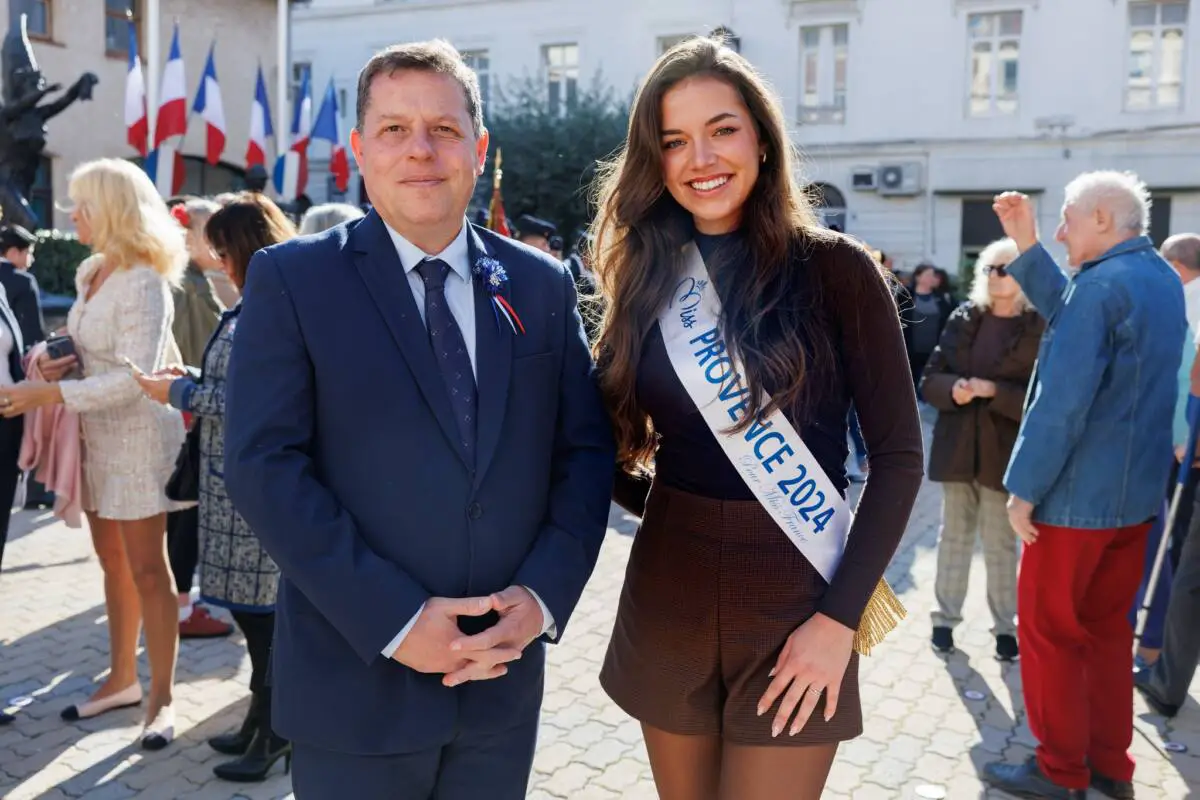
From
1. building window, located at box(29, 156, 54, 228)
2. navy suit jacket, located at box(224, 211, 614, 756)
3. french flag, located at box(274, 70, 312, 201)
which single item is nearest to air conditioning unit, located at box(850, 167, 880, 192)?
french flag, located at box(274, 70, 312, 201)

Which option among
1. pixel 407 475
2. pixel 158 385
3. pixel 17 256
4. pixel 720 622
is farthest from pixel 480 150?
pixel 17 256

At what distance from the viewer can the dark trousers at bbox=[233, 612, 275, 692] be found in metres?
3.42

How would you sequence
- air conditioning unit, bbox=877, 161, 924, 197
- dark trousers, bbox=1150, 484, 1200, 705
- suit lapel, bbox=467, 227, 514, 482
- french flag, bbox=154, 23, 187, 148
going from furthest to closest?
air conditioning unit, bbox=877, 161, 924, 197 → french flag, bbox=154, 23, 187, 148 → dark trousers, bbox=1150, 484, 1200, 705 → suit lapel, bbox=467, 227, 514, 482

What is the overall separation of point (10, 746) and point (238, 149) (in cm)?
2034

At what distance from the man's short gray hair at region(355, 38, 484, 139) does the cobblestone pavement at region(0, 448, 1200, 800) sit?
2.40m

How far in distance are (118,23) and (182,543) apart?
59.5 ft

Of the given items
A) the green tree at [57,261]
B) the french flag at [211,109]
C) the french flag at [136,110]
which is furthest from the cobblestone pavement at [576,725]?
the french flag at [211,109]

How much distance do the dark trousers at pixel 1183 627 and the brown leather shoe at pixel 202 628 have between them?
13.1ft

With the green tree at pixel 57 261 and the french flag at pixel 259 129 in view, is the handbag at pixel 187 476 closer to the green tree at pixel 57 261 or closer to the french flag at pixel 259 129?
the green tree at pixel 57 261

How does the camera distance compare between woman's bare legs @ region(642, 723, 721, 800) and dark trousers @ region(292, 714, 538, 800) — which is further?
woman's bare legs @ region(642, 723, 721, 800)

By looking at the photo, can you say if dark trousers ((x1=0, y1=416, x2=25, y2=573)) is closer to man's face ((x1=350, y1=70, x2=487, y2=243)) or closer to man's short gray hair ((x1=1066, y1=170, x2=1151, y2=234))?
man's face ((x1=350, y1=70, x2=487, y2=243))

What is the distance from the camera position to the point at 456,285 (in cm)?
192

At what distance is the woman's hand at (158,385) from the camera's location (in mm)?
3336

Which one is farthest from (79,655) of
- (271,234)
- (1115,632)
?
(1115,632)
